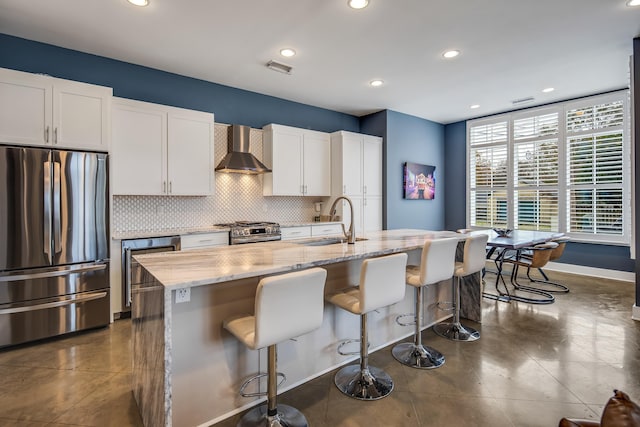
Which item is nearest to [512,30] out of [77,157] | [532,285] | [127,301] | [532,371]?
[532,371]

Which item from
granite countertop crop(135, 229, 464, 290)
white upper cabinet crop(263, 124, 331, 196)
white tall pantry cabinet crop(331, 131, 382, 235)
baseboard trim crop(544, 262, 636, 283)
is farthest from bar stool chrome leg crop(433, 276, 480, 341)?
baseboard trim crop(544, 262, 636, 283)

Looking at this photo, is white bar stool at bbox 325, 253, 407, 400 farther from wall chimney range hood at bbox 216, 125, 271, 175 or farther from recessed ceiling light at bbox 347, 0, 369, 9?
wall chimney range hood at bbox 216, 125, 271, 175

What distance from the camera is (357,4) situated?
108 inches

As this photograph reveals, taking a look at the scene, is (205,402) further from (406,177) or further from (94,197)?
(406,177)

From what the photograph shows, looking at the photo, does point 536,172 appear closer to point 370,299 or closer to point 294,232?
point 294,232

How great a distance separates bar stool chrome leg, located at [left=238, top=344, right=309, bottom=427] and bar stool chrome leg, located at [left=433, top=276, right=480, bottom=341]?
5.73ft

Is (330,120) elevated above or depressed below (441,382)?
above

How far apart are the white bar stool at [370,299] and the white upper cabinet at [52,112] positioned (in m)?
2.90

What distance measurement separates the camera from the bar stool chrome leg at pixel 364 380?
2.14 meters

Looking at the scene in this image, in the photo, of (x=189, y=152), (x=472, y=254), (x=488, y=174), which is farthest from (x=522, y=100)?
(x=189, y=152)

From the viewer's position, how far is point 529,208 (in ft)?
19.7

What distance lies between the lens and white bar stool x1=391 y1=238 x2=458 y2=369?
2.47 meters

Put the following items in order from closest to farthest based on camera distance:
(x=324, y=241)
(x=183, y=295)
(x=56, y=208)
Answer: (x=183, y=295), (x=324, y=241), (x=56, y=208)

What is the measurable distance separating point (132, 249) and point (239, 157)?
176 centimetres
